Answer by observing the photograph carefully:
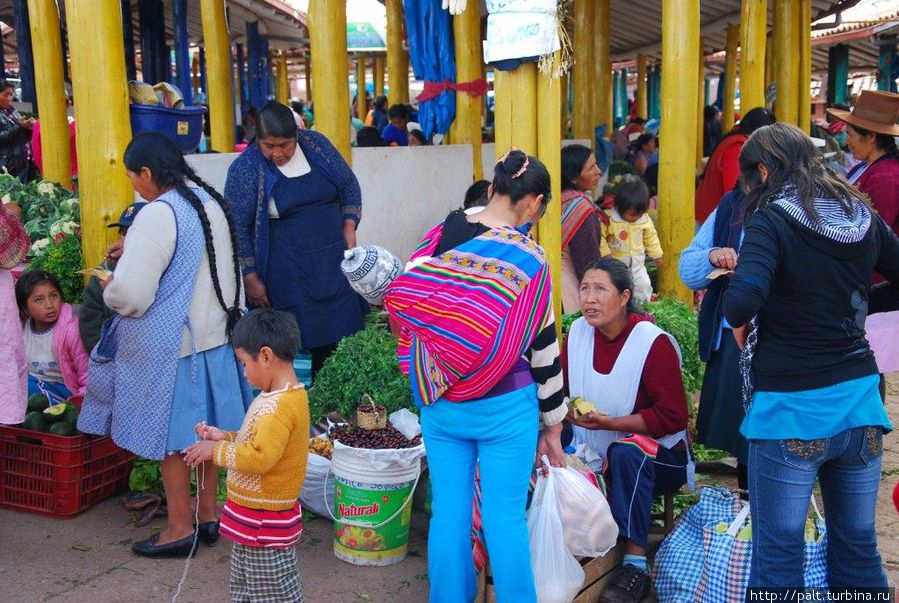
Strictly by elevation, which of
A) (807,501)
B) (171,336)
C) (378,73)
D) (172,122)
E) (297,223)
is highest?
(378,73)

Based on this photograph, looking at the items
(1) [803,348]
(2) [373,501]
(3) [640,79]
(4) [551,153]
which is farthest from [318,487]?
(3) [640,79]

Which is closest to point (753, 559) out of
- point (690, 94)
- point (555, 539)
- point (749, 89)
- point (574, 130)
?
point (555, 539)

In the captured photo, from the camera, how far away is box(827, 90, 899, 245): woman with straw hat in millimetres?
4531

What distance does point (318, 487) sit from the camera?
14.9 feet

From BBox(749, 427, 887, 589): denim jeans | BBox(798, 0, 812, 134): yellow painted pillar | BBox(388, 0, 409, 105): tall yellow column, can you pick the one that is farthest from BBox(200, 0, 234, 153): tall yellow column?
BBox(749, 427, 887, 589): denim jeans

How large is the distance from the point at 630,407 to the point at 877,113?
73.4 inches

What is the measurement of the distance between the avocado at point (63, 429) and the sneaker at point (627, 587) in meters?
2.51

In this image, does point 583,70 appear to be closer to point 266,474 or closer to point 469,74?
point 469,74

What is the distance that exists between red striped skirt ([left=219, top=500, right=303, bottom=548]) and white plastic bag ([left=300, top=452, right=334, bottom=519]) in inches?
43.3

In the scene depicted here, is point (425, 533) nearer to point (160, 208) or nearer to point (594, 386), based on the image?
point (594, 386)

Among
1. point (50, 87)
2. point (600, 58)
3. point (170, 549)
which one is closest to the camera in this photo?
point (170, 549)

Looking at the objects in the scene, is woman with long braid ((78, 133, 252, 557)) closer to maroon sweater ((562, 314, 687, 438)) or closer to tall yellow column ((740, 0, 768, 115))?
maroon sweater ((562, 314, 687, 438))

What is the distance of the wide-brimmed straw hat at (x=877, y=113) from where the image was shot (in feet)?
14.7

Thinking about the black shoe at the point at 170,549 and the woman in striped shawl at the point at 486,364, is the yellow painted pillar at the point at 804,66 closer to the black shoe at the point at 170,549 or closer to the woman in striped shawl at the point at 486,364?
the woman in striped shawl at the point at 486,364
